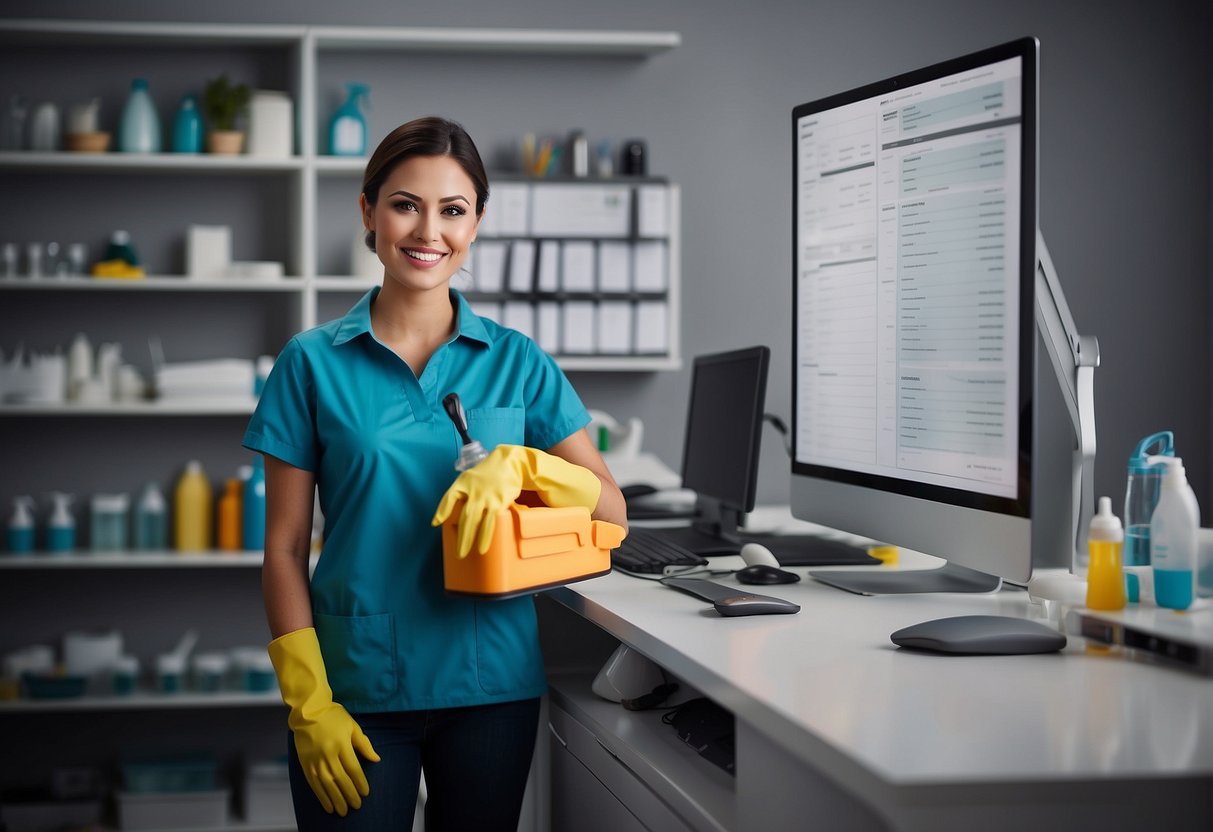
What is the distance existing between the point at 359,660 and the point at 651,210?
2.27 metres

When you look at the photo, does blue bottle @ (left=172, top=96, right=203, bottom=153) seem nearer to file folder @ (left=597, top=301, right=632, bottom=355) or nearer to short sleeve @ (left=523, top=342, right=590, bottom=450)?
file folder @ (left=597, top=301, right=632, bottom=355)

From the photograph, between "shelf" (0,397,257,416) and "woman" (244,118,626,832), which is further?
"shelf" (0,397,257,416)

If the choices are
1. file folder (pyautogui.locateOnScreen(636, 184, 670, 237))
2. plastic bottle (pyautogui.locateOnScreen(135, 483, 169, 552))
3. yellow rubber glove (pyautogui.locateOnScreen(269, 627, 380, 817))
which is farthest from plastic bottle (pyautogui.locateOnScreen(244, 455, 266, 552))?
yellow rubber glove (pyautogui.locateOnScreen(269, 627, 380, 817))

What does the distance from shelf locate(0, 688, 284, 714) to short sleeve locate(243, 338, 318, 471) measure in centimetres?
190

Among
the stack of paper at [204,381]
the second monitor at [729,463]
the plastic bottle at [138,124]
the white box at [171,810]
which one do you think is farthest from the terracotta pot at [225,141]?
the white box at [171,810]

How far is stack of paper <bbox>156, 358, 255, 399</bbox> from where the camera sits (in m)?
3.20

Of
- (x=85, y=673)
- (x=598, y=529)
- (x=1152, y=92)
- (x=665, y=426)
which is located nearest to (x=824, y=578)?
(x=598, y=529)

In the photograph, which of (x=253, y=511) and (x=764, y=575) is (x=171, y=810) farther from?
(x=764, y=575)

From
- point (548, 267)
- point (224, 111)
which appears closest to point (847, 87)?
point (548, 267)

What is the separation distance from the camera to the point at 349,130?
3250 millimetres

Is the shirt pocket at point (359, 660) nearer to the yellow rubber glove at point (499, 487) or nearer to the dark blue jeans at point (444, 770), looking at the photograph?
the dark blue jeans at point (444, 770)

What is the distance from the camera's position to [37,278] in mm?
3133

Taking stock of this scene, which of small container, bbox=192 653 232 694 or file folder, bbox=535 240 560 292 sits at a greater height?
file folder, bbox=535 240 560 292

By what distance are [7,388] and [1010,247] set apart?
2.90m
